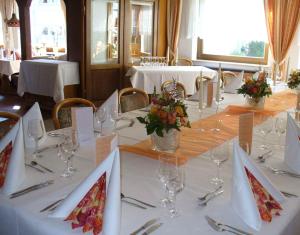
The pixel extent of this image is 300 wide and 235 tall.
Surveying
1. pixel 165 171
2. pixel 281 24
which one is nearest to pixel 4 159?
pixel 165 171

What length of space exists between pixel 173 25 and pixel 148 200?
241 inches

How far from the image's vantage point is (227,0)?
6.89 metres

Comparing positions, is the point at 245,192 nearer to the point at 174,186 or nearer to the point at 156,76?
the point at 174,186

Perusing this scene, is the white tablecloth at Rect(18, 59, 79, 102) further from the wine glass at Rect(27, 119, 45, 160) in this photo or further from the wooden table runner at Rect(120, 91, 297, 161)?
the wine glass at Rect(27, 119, 45, 160)

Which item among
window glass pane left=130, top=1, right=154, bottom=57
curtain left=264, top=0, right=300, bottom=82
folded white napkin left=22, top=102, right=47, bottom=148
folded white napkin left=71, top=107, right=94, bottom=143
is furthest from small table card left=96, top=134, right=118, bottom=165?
window glass pane left=130, top=1, right=154, bottom=57

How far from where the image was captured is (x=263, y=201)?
1.37 metres

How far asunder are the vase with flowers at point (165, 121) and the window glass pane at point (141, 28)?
4.92 meters

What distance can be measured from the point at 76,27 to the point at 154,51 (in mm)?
1733

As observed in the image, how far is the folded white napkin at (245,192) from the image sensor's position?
1.28 meters

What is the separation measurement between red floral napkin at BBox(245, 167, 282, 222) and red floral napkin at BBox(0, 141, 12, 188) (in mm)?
962

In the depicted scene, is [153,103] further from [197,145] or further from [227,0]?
[227,0]

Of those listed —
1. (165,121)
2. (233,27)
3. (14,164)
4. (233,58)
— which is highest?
(233,27)

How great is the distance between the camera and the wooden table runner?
197 cm

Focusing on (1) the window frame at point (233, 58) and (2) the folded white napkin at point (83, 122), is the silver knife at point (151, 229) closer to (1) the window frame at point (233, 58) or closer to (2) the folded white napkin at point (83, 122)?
(2) the folded white napkin at point (83, 122)
